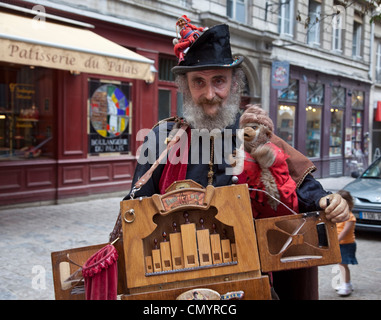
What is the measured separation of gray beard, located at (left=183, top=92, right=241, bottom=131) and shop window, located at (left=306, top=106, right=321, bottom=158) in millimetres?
14887

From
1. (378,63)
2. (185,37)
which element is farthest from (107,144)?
(378,63)

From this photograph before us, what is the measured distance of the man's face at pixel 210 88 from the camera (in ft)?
7.00

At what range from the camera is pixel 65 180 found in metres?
9.14

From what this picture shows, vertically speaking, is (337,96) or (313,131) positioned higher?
(337,96)

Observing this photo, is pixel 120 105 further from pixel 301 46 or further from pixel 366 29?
pixel 366 29

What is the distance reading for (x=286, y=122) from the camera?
15523 millimetres

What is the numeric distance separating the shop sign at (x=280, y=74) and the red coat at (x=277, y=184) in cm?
1193

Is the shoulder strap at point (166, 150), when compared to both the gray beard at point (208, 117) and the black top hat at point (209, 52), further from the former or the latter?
the black top hat at point (209, 52)

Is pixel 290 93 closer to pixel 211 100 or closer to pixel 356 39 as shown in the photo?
pixel 356 39

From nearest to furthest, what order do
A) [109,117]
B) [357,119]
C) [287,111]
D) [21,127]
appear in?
[21,127] → [109,117] → [287,111] → [357,119]

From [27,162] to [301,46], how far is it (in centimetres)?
1111

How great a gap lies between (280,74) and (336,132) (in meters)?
6.05

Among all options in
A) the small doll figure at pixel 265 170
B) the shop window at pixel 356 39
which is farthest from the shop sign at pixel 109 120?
the shop window at pixel 356 39

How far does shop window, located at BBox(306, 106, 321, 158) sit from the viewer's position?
1658 centimetres
